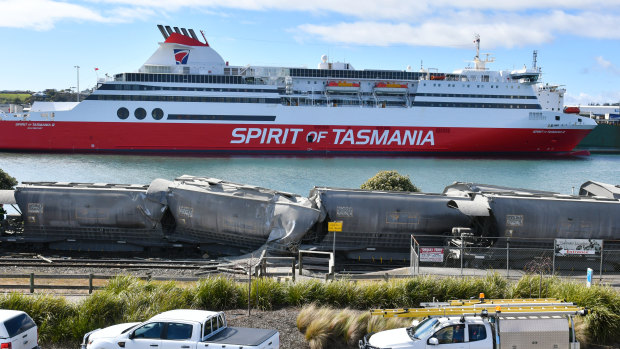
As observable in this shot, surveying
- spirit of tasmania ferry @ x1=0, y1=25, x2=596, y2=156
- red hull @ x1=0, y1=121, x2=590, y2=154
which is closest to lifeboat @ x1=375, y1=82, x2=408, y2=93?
spirit of tasmania ferry @ x1=0, y1=25, x2=596, y2=156

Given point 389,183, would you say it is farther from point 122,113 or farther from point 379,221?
point 122,113

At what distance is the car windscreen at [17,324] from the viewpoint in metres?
8.45

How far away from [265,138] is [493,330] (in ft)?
157

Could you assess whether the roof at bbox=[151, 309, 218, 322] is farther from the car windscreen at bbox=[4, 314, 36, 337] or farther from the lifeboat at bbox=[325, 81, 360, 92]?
the lifeboat at bbox=[325, 81, 360, 92]

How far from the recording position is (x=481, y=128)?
57.7m

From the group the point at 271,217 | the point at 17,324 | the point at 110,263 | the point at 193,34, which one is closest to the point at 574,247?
the point at 271,217

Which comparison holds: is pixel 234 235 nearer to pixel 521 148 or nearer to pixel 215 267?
pixel 215 267

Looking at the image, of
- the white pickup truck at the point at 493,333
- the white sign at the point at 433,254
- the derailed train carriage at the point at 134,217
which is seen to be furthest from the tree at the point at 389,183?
the white pickup truck at the point at 493,333

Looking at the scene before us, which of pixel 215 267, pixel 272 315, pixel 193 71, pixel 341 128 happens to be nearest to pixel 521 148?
pixel 341 128

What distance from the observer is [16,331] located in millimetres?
8531

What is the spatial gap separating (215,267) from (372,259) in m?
5.35

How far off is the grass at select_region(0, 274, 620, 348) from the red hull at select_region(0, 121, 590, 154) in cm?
4370

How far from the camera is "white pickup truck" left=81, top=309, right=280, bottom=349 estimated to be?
830 centimetres

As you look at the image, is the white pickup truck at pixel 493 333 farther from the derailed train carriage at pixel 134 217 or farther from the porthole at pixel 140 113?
the porthole at pixel 140 113
